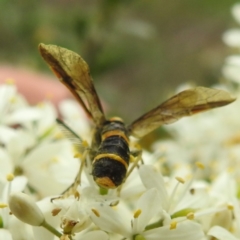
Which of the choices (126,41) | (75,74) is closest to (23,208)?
(75,74)

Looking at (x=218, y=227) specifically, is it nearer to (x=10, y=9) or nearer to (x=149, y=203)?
(x=149, y=203)

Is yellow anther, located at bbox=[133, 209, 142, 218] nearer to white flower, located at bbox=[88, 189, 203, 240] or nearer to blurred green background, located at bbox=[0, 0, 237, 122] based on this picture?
white flower, located at bbox=[88, 189, 203, 240]

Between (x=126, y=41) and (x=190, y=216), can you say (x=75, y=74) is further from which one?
(x=126, y=41)

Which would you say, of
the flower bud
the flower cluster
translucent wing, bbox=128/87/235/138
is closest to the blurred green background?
the flower cluster

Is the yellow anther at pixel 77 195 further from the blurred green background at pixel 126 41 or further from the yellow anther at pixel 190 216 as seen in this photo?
the blurred green background at pixel 126 41

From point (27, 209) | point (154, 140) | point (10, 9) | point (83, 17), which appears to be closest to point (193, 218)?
point (27, 209)

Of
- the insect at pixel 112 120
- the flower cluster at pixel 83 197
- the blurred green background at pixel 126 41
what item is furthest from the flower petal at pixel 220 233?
the blurred green background at pixel 126 41
